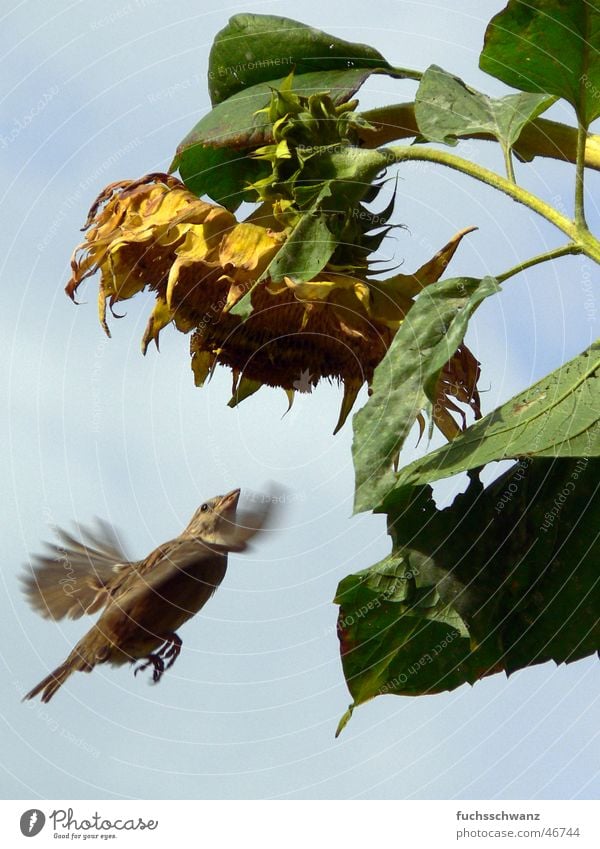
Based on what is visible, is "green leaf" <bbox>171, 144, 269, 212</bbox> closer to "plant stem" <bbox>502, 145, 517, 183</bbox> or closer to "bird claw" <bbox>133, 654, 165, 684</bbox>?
"plant stem" <bbox>502, 145, 517, 183</bbox>

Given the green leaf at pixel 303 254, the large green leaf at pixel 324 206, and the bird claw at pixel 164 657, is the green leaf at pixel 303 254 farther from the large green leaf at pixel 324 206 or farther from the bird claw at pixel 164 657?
the bird claw at pixel 164 657

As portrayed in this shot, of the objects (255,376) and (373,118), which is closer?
(373,118)

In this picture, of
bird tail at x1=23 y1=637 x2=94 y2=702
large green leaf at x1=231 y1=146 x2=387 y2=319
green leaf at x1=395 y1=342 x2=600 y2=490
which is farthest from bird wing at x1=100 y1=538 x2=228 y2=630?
green leaf at x1=395 y1=342 x2=600 y2=490

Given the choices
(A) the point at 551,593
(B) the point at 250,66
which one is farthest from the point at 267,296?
(A) the point at 551,593

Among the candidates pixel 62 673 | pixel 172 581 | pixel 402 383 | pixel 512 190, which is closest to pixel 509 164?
pixel 512 190

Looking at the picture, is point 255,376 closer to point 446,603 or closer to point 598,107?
point 446,603

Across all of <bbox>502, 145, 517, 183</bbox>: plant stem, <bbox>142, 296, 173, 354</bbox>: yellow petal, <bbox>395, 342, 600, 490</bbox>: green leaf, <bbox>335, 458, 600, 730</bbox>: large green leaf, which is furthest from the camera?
<bbox>142, 296, 173, 354</bbox>: yellow petal
